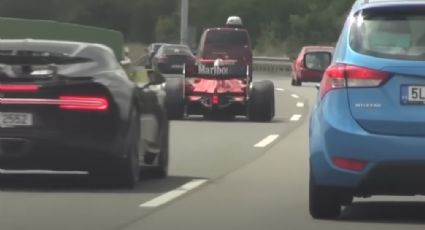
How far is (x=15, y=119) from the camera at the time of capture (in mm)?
11891

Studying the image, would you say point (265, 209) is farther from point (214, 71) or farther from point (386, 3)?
point (214, 71)

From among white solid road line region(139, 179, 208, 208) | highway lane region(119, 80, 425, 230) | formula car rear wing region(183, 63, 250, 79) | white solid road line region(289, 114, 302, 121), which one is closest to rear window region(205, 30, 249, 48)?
white solid road line region(289, 114, 302, 121)

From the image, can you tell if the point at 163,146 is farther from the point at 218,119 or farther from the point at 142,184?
the point at 218,119

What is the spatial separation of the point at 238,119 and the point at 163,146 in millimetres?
10787

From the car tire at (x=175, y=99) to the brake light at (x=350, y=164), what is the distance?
14202 millimetres

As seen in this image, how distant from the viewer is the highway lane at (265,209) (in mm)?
9953

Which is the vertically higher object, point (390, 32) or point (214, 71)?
point (390, 32)

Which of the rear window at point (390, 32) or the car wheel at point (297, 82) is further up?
the rear window at point (390, 32)

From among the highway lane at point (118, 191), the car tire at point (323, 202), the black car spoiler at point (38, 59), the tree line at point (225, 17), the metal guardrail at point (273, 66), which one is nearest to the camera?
the car tire at point (323, 202)

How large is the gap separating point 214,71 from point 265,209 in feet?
42.0

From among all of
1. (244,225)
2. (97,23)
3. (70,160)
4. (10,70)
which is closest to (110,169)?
(70,160)

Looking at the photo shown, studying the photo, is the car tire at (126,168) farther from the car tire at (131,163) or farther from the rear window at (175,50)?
the rear window at (175,50)

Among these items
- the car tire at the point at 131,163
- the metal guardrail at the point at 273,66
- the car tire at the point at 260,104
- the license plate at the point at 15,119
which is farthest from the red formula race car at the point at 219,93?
the metal guardrail at the point at 273,66

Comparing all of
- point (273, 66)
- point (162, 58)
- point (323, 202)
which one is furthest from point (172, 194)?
point (273, 66)
